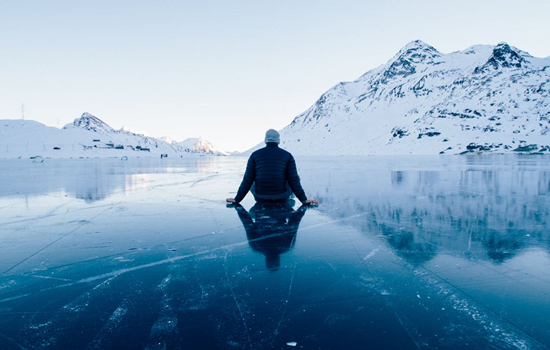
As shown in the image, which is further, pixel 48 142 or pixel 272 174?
pixel 48 142

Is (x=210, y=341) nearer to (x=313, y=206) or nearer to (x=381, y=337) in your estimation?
(x=381, y=337)

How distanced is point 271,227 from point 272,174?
7.03 ft

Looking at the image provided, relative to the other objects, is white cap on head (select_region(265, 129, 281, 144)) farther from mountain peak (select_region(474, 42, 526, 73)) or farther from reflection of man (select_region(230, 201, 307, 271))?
mountain peak (select_region(474, 42, 526, 73))

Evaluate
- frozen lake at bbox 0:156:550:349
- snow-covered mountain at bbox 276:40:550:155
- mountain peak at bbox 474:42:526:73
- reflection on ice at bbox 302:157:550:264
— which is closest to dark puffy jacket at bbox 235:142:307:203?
reflection on ice at bbox 302:157:550:264

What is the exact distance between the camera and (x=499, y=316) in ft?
8.04

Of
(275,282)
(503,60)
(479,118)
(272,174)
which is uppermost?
(503,60)

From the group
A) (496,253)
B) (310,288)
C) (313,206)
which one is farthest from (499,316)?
(313,206)

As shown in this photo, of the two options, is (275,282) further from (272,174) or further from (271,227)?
(272,174)

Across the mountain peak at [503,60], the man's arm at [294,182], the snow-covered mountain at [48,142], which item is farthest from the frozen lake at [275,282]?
the mountain peak at [503,60]

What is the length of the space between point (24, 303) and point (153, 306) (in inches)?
46.2

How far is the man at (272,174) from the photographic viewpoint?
714 centimetres

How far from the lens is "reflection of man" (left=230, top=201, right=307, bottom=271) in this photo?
4.12 meters

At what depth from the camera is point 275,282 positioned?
312 centimetres

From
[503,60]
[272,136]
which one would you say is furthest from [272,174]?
[503,60]
